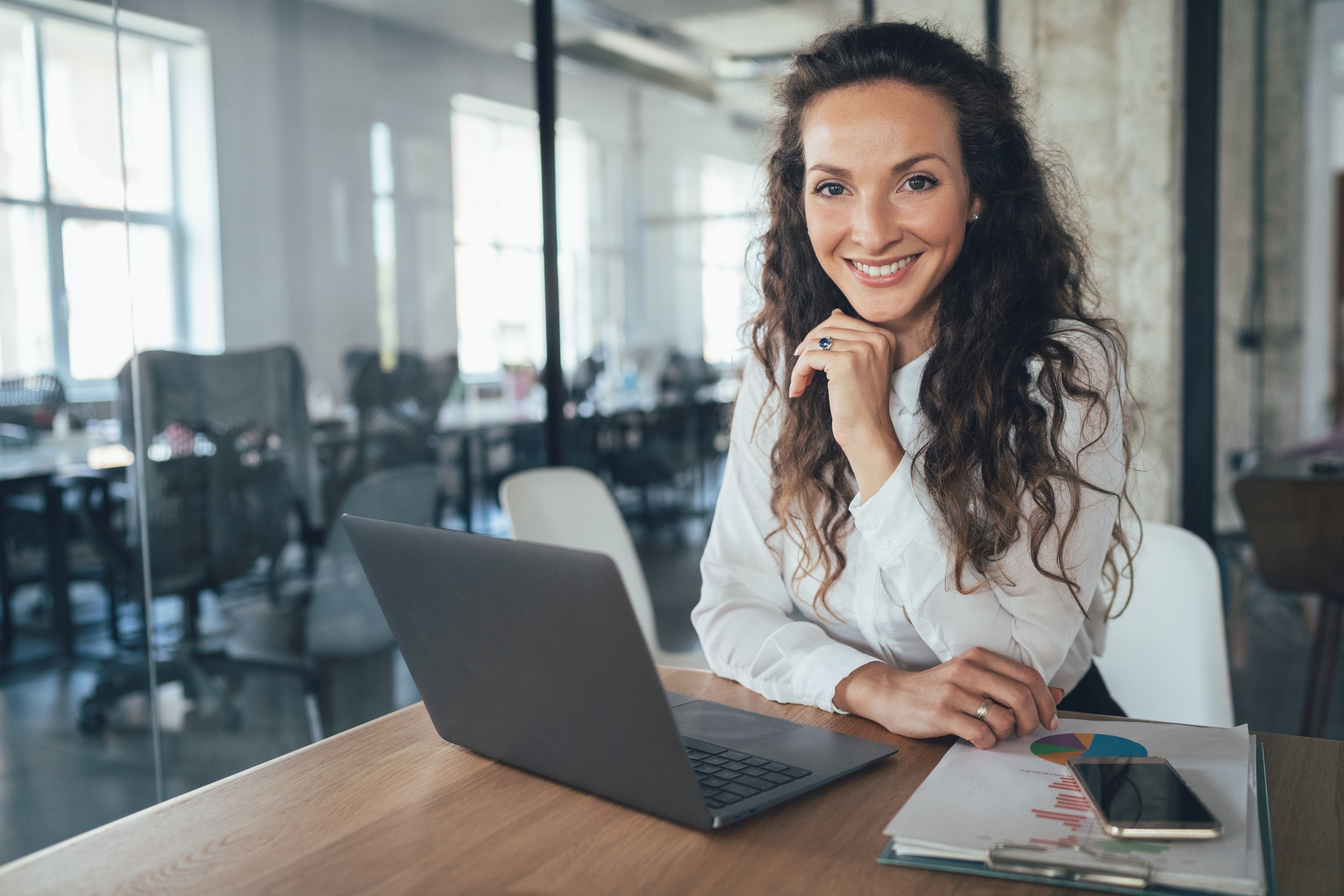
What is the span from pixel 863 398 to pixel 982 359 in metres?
0.18

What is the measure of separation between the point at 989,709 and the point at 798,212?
0.83m

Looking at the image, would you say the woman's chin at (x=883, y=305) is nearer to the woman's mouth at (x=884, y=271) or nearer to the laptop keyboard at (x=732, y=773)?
the woman's mouth at (x=884, y=271)

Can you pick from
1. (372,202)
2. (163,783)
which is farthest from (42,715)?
(372,202)

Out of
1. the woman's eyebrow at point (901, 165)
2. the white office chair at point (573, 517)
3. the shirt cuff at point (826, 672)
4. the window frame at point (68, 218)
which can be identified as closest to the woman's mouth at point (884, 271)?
the woman's eyebrow at point (901, 165)

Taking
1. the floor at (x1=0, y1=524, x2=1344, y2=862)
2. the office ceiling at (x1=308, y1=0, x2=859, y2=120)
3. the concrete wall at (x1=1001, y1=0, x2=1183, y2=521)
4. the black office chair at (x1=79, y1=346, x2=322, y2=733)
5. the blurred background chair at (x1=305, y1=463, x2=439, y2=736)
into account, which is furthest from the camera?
the concrete wall at (x1=1001, y1=0, x2=1183, y2=521)

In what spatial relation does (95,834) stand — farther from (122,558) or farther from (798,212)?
(122,558)

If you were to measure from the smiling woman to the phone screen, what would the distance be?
0.69 feet

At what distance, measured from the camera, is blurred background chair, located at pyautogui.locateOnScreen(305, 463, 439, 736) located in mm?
2426

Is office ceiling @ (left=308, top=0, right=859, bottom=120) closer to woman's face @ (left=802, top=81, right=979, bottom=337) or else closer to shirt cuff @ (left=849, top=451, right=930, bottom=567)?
woman's face @ (left=802, top=81, right=979, bottom=337)

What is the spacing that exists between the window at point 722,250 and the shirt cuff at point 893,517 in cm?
205

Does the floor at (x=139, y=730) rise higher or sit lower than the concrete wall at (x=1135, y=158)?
lower

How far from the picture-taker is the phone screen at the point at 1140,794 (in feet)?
2.27

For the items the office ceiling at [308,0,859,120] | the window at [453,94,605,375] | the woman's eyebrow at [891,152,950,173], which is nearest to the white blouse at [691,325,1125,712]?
the woman's eyebrow at [891,152,950,173]

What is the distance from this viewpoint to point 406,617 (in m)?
0.89
